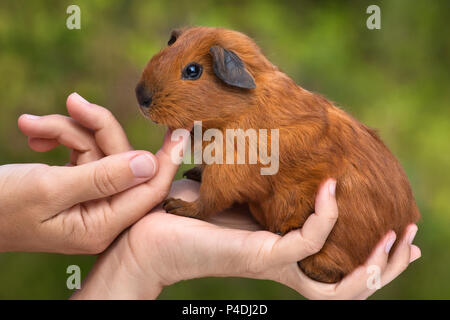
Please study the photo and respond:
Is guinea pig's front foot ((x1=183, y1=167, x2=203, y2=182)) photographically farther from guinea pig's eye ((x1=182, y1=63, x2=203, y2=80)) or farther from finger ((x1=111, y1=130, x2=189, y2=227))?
guinea pig's eye ((x1=182, y1=63, x2=203, y2=80))

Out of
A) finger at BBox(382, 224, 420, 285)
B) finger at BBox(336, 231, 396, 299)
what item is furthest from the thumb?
finger at BBox(382, 224, 420, 285)

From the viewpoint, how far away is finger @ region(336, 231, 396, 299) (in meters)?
1.21

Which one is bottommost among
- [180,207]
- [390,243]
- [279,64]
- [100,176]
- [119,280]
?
[119,280]

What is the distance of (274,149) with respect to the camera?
3.83ft

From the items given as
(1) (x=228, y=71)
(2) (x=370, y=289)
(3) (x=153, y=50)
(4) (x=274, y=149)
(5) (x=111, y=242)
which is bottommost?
(2) (x=370, y=289)

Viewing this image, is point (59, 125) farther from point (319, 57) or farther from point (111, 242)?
point (319, 57)

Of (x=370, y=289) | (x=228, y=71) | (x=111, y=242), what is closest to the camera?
(x=228, y=71)

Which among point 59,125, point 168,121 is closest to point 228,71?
point 168,121

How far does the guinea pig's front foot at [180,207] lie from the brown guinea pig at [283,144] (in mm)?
58

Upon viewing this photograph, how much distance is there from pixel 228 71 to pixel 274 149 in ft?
0.78

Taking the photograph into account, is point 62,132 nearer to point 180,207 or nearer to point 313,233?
point 180,207

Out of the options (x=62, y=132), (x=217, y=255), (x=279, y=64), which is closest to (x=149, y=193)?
(x=217, y=255)

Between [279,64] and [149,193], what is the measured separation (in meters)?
1.04

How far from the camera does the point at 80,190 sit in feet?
3.97
